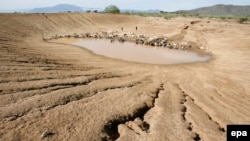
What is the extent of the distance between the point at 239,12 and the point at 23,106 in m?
176

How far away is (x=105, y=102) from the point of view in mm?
10695

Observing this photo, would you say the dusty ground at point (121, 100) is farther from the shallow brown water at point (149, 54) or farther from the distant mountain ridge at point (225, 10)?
the distant mountain ridge at point (225, 10)

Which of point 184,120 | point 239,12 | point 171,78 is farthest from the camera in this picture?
point 239,12

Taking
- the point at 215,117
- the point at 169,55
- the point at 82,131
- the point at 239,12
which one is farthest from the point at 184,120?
the point at 239,12

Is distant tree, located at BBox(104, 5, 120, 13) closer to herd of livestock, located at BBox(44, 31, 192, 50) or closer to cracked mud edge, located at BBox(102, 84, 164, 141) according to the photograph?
herd of livestock, located at BBox(44, 31, 192, 50)

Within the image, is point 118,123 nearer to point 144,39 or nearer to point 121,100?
point 121,100

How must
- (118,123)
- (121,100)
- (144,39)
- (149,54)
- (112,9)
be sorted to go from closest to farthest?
(118,123) → (121,100) → (149,54) → (144,39) → (112,9)

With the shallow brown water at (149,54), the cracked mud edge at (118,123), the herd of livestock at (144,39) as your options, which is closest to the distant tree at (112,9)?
the herd of livestock at (144,39)

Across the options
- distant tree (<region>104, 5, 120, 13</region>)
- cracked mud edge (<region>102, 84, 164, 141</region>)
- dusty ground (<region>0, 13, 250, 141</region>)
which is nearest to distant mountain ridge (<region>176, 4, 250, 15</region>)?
distant tree (<region>104, 5, 120, 13</region>)

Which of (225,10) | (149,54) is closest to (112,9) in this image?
(149,54)

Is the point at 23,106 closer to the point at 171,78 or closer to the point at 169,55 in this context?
the point at 171,78

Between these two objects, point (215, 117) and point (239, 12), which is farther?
point (239, 12)

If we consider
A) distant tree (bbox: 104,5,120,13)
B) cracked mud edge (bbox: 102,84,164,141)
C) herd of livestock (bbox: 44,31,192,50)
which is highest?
distant tree (bbox: 104,5,120,13)

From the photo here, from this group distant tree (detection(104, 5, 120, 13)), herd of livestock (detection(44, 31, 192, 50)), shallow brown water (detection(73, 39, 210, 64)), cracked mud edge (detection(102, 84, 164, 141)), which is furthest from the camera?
distant tree (detection(104, 5, 120, 13))
